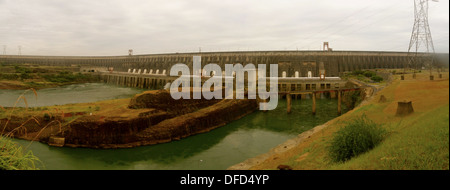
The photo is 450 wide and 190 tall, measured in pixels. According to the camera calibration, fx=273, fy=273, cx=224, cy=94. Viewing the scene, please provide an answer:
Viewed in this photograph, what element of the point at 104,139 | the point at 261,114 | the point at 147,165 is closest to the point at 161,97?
the point at 104,139

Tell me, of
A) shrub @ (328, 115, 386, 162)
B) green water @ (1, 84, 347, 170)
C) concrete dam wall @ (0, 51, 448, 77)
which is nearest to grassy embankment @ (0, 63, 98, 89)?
concrete dam wall @ (0, 51, 448, 77)

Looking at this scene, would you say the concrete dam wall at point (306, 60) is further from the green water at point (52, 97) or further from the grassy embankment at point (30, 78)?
Result: the green water at point (52, 97)

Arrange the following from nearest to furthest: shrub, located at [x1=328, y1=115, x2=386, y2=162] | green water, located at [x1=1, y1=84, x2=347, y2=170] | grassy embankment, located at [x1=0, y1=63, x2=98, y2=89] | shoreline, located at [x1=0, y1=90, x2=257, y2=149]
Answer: shrub, located at [x1=328, y1=115, x2=386, y2=162], green water, located at [x1=1, y1=84, x2=347, y2=170], shoreline, located at [x1=0, y1=90, x2=257, y2=149], grassy embankment, located at [x1=0, y1=63, x2=98, y2=89]

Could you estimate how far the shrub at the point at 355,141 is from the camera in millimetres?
9312

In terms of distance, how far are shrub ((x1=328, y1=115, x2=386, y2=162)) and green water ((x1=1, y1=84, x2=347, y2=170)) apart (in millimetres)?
6514

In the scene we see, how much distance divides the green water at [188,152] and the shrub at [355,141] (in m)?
6.51

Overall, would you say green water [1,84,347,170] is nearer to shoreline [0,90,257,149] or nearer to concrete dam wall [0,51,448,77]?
shoreline [0,90,257,149]

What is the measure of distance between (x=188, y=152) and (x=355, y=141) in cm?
1039

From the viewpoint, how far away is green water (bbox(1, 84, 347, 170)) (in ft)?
48.8

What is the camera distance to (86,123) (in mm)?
17172

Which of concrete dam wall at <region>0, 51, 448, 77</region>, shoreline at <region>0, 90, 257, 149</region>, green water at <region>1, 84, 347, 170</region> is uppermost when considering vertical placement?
concrete dam wall at <region>0, 51, 448, 77</region>

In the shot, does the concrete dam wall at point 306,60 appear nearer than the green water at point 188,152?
No

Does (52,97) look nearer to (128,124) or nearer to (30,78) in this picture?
(30,78)

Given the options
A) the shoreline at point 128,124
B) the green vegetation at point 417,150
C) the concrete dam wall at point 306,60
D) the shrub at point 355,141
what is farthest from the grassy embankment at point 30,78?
the green vegetation at point 417,150
